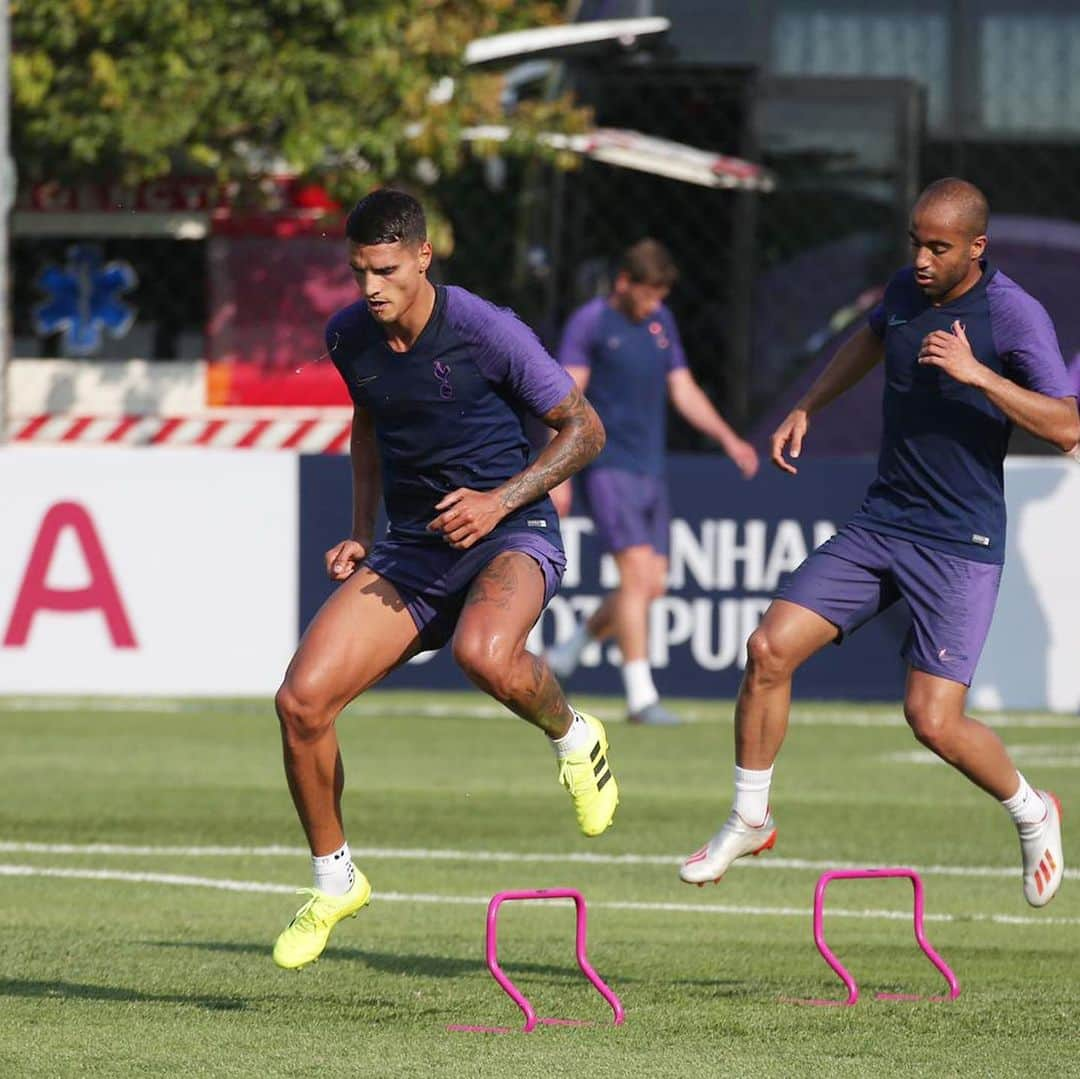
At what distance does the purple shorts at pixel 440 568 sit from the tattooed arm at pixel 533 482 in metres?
0.17

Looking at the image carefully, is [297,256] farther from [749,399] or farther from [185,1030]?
[185,1030]

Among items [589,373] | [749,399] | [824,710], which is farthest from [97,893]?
[749,399]

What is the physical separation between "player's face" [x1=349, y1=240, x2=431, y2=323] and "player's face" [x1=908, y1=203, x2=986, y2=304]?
141 centimetres

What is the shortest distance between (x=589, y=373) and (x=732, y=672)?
6.49 feet

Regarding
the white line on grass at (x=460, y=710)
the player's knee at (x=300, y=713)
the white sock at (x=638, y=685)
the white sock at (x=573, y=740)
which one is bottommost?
the white line on grass at (x=460, y=710)

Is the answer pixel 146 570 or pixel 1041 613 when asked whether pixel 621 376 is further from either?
pixel 146 570

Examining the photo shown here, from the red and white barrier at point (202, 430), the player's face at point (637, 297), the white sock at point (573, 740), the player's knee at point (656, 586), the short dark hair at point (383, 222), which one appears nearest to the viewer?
the short dark hair at point (383, 222)

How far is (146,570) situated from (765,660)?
764 centimetres

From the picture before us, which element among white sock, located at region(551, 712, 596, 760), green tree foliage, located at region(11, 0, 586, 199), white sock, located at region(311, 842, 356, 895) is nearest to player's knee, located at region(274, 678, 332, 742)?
white sock, located at region(311, 842, 356, 895)

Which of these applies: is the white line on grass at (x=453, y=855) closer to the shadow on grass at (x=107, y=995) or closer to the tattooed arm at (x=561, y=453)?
the shadow on grass at (x=107, y=995)

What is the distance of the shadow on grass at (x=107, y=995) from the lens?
721cm

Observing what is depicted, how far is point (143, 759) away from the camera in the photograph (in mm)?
12734

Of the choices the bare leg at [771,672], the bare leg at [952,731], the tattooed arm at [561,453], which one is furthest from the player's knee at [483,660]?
the bare leg at [952,731]

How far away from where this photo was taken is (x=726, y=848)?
25.3ft
